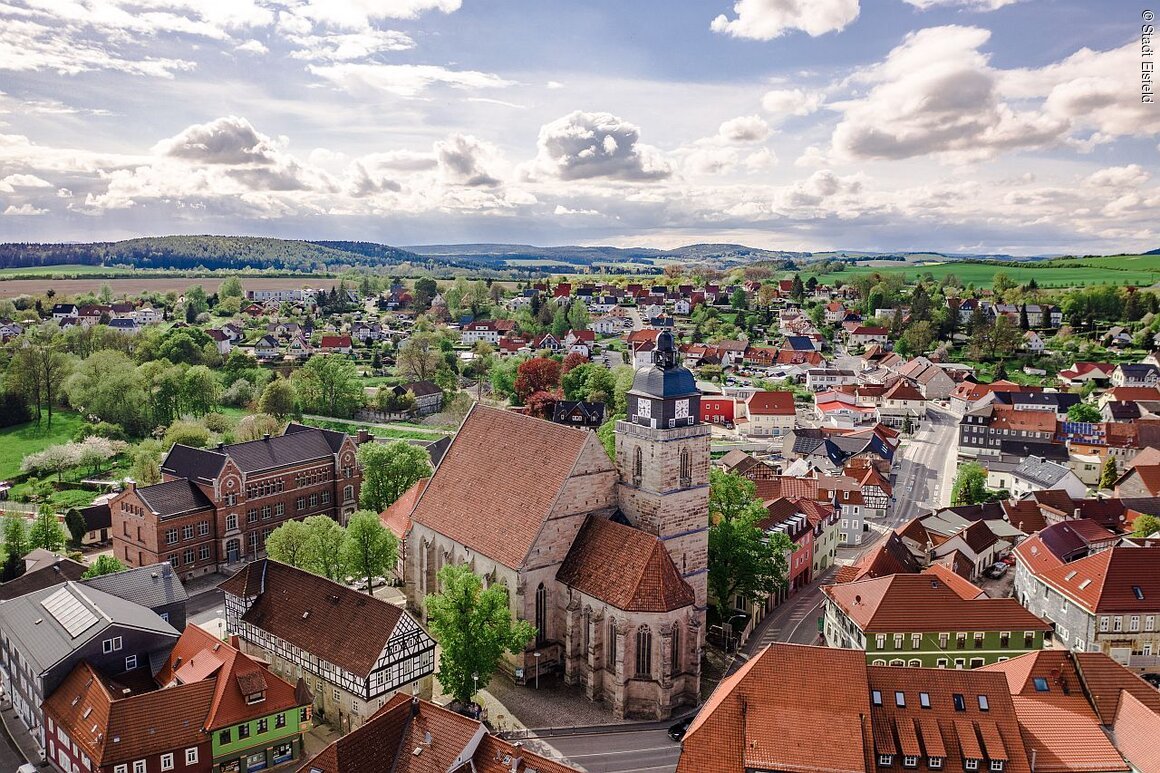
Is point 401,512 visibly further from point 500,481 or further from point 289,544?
point 500,481

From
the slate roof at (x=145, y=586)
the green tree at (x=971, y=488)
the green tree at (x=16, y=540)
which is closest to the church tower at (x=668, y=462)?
the slate roof at (x=145, y=586)

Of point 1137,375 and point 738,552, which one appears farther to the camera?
point 1137,375

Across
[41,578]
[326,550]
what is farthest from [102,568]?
[326,550]

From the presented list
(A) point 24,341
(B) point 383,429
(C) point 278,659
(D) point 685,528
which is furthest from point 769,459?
(A) point 24,341

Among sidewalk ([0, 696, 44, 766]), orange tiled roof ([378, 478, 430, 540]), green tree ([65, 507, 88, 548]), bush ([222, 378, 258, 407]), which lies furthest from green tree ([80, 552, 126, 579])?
bush ([222, 378, 258, 407])

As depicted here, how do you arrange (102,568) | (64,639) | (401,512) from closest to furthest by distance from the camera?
(64,639) → (102,568) → (401,512)

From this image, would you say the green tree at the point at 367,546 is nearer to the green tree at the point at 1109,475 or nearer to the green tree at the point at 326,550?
the green tree at the point at 326,550
